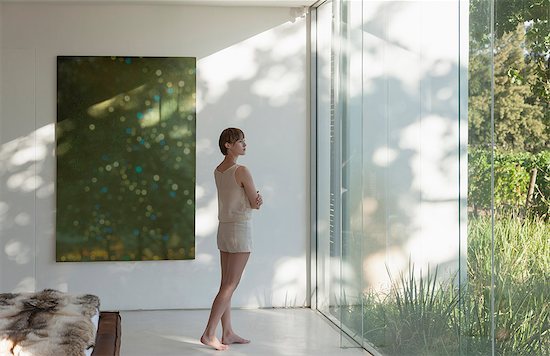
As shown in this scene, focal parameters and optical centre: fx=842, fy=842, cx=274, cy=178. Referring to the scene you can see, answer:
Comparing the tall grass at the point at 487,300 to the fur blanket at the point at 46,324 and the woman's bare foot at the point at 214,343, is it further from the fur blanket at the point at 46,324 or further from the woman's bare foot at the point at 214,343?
the fur blanket at the point at 46,324

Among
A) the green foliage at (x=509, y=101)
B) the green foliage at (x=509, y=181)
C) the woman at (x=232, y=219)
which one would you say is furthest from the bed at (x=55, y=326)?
the green foliage at (x=509, y=101)

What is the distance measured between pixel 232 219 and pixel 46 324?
1768mm

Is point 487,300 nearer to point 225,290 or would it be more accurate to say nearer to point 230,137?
point 225,290

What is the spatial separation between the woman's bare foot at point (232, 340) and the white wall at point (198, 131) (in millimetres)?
1516

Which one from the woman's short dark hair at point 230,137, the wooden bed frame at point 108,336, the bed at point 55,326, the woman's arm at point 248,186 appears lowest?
the wooden bed frame at point 108,336

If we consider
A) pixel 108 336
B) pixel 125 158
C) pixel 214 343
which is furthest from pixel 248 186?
pixel 125 158

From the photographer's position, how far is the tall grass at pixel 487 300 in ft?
11.6

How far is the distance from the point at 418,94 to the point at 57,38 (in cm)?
379

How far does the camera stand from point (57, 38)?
7328 mm

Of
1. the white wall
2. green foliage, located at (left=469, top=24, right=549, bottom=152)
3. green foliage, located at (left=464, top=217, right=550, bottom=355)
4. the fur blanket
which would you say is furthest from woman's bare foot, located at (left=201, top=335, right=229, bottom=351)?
green foliage, located at (left=469, top=24, right=549, bottom=152)

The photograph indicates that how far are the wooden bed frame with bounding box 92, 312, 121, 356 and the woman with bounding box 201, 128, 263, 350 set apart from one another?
0.72 meters

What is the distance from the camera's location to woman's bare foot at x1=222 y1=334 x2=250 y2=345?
5965 millimetres

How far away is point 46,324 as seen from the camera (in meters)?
4.32

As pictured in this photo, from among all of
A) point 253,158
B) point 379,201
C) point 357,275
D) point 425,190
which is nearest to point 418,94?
point 425,190
